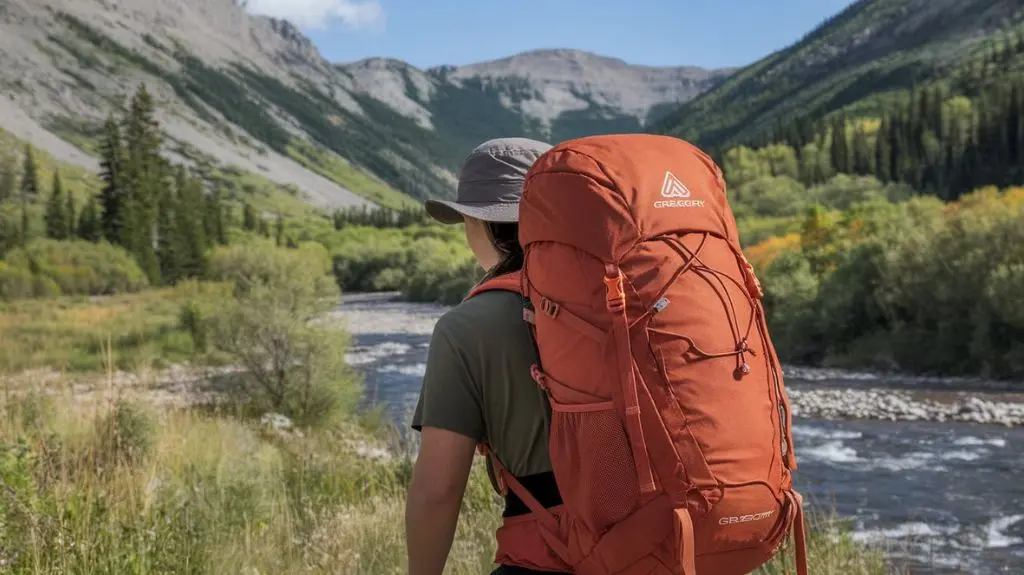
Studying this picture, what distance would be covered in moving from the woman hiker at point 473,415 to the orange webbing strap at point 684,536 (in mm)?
335

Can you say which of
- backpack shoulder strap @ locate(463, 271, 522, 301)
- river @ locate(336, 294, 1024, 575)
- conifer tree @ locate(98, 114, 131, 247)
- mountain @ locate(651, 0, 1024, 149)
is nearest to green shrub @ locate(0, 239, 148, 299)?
conifer tree @ locate(98, 114, 131, 247)

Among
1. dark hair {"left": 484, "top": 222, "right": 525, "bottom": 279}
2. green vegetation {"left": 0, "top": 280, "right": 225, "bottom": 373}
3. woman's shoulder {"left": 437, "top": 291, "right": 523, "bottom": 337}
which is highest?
dark hair {"left": 484, "top": 222, "right": 525, "bottom": 279}

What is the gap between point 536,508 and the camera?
6.09 ft

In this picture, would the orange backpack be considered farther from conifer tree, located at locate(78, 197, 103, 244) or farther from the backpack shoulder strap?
conifer tree, located at locate(78, 197, 103, 244)

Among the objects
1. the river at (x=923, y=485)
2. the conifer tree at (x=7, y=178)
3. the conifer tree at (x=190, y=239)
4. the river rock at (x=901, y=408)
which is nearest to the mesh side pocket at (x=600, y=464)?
the river at (x=923, y=485)

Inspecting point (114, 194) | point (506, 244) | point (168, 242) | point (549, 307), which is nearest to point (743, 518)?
point (549, 307)

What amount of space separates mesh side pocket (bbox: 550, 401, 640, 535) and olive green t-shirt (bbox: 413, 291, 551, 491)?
17 cm

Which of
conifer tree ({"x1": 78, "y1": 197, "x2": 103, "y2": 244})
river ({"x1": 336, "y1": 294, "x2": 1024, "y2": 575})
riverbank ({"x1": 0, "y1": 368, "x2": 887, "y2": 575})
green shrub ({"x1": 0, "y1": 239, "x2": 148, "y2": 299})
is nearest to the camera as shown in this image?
riverbank ({"x1": 0, "y1": 368, "x2": 887, "y2": 575})

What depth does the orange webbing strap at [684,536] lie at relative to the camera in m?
1.62

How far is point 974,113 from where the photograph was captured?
84.8 meters

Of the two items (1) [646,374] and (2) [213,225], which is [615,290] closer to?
(1) [646,374]

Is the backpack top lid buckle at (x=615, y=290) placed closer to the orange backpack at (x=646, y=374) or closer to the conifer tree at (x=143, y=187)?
the orange backpack at (x=646, y=374)

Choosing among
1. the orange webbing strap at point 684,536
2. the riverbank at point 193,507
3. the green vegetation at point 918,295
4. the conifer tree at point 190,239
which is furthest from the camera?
the conifer tree at point 190,239

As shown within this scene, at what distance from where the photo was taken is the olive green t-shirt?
6.06 feet
